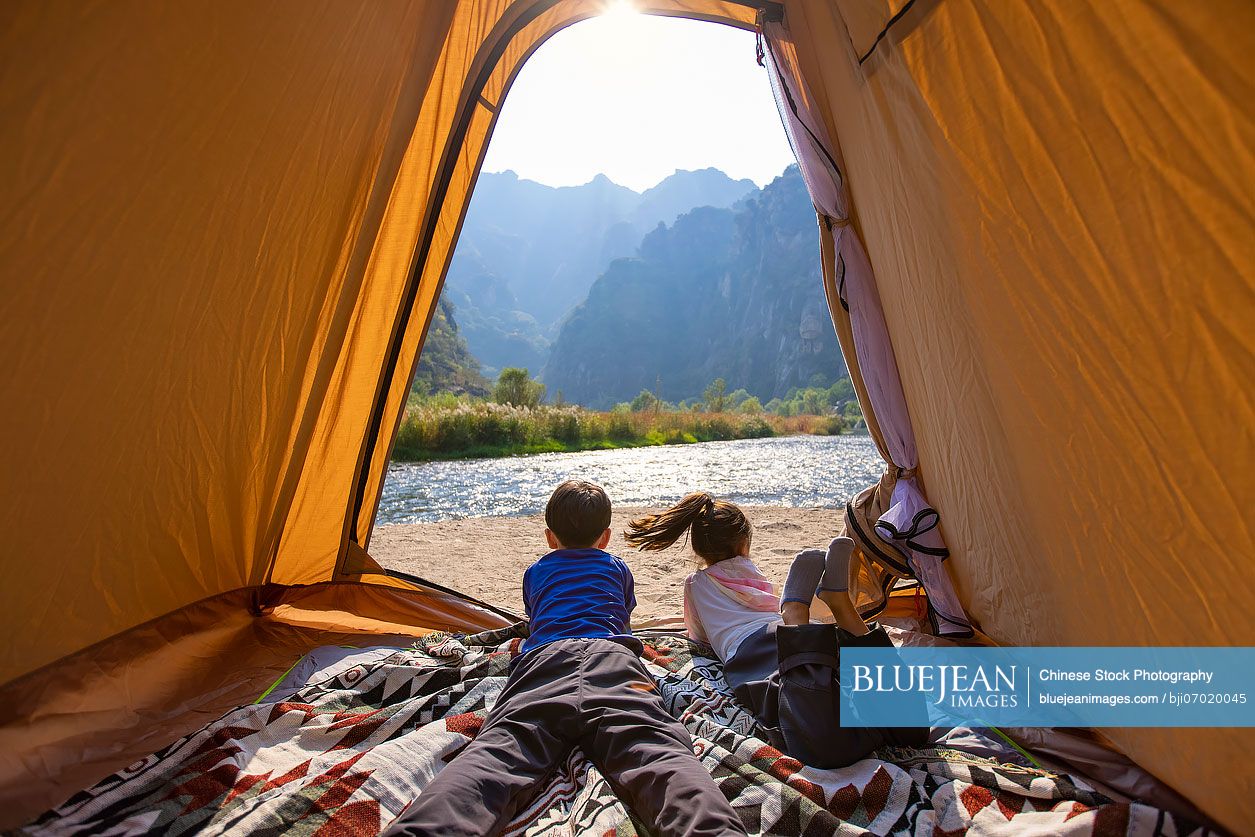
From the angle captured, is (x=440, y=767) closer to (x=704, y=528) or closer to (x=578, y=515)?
(x=578, y=515)

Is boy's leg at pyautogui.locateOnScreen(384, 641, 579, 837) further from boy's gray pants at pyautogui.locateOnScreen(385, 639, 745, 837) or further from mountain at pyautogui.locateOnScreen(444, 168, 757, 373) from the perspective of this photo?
mountain at pyautogui.locateOnScreen(444, 168, 757, 373)

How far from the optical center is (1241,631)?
3.79 ft

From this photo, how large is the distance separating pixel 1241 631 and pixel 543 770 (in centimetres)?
143

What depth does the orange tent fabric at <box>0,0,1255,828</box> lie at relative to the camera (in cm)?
112

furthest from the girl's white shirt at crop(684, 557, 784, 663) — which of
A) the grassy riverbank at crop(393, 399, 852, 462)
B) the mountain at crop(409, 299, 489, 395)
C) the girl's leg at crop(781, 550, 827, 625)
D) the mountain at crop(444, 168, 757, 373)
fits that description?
the mountain at crop(444, 168, 757, 373)

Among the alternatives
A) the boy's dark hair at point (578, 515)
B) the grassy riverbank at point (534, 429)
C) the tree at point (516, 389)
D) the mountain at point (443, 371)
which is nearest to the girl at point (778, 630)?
the boy's dark hair at point (578, 515)

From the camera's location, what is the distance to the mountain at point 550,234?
12756 cm

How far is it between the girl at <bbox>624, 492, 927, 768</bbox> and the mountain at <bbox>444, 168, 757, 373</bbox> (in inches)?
4771

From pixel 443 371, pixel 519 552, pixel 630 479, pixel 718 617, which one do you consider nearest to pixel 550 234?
pixel 443 371

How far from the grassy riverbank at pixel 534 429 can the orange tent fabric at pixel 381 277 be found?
7.56 metres

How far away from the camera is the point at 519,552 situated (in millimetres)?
4230

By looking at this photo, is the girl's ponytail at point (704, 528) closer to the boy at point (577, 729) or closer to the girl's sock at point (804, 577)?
the boy at point (577, 729)

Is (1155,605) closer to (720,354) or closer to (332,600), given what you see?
(332,600)

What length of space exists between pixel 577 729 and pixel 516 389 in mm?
14738
